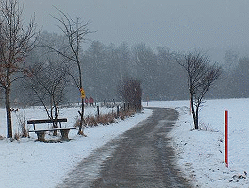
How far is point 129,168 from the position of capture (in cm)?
964

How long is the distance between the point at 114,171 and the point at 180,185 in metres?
2.13

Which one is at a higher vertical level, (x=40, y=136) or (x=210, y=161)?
(x=40, y=136)

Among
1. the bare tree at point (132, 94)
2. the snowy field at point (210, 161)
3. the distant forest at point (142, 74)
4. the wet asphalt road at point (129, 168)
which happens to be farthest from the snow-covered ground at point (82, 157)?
the distant forest at point (142, 74)

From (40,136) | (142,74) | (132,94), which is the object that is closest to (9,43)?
(40,136)

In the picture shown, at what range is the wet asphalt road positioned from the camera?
8.03 metres

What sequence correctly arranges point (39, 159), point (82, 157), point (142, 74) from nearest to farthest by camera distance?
point (39, 159) < point (82, 157) < point (142, 74)

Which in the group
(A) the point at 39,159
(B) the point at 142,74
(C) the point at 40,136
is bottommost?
(A) the point at 39,159

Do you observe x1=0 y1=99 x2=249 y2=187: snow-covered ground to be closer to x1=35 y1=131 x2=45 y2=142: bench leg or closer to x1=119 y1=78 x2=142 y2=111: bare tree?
x1=35 y1=131 x2=45 y2=142: bench leg

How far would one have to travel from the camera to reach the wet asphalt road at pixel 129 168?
8027 millimetres

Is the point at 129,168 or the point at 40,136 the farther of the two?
the point at 40,136

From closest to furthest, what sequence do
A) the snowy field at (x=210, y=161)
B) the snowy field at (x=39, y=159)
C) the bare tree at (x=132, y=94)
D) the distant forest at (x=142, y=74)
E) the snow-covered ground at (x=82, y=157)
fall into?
the snowy field at (x=210, y=161)
the snow-covered ground at (x=82, y=157)
the snowy field at (x=39, y=159)
the bare tree at (x=132, y=94)
the distant forest at (x=142, y=74)

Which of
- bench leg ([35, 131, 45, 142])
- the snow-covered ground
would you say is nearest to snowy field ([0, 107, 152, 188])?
the snow-covered ground

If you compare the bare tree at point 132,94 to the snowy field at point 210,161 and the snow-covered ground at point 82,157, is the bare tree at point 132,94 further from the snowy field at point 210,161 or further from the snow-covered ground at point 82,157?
the snowy field at point 210,161

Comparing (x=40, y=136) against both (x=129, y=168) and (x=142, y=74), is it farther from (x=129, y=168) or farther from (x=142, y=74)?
(x=142, y=74)
